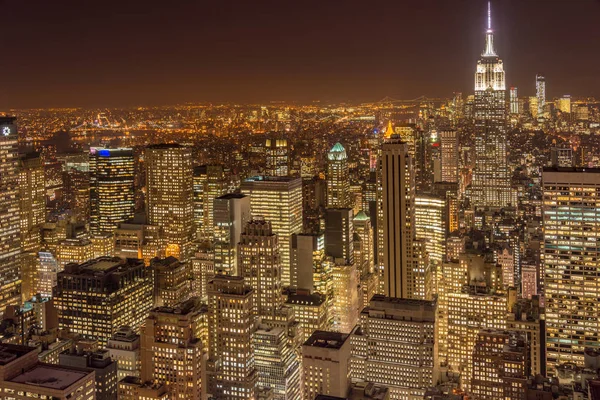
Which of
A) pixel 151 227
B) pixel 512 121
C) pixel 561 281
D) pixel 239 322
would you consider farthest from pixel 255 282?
pixel 512 121

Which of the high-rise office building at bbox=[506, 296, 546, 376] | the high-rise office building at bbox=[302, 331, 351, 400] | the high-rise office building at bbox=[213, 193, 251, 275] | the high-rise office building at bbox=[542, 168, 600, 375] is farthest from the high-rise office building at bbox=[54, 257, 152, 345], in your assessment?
the high-rise office building at bbox=[542, 168, 600, 375]

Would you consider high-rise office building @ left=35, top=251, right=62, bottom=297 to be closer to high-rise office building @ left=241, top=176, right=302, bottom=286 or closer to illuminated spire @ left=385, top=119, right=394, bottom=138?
high-rise office building @ left=241, top=176, right=302, bottom=286

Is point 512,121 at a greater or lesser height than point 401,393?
greater

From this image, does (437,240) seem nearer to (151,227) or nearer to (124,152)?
(151,227)

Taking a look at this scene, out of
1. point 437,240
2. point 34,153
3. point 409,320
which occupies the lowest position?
point 409,320

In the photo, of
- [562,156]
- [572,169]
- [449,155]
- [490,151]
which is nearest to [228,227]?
[572,169]

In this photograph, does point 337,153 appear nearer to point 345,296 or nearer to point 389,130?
point 389,130
